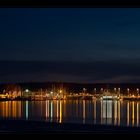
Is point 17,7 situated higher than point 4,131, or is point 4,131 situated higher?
point 17,7

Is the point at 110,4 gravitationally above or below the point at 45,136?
above

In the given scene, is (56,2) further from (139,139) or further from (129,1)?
(139,139)

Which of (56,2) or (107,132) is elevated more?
(56,2)

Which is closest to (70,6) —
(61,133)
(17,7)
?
(17,7)

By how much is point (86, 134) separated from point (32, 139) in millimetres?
200

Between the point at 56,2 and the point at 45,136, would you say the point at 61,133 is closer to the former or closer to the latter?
the point at 45,136

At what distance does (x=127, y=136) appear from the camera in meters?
1.59

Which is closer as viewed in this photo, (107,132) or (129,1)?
(129,1)

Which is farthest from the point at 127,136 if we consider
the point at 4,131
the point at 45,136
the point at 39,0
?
the point at 39,0

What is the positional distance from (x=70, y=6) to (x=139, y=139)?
54cm

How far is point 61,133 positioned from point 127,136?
245mm

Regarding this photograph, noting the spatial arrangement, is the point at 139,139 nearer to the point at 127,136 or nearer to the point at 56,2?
the point at 127,136

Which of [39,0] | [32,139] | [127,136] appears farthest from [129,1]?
[32,139]

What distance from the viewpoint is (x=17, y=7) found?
1559mm
